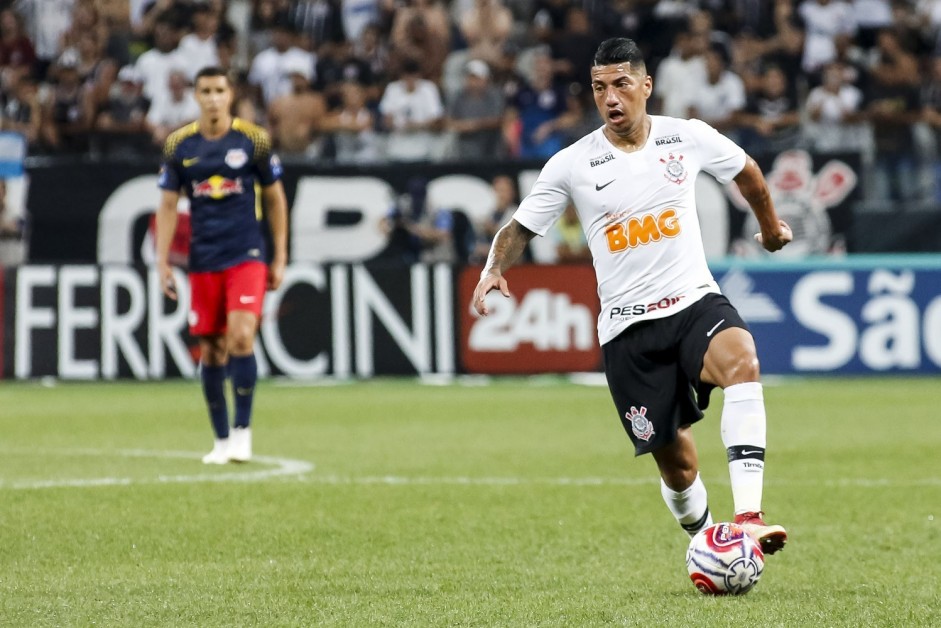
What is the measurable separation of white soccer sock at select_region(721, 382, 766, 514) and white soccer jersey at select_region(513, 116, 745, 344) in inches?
20.3

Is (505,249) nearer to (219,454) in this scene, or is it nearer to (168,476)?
(168,476)

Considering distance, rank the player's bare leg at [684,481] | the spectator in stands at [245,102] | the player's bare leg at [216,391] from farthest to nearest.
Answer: the spectator in stands at [245,102] → the player's bare leg at [216,391] → the player's bare leg at [684,481]

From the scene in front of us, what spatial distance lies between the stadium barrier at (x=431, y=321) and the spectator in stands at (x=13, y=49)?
4.47 metres

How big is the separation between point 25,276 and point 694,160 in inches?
486

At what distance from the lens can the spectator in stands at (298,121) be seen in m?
19.3

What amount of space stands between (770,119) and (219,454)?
10766 millimetres

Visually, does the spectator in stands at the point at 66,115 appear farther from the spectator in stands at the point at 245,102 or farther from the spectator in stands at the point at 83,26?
the spectator in stands at the point at 245,102

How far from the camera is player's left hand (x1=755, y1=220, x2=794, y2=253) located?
21.7 feet

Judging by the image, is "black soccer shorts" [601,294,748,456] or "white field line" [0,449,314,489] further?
"white field line" [0,449,314,489]

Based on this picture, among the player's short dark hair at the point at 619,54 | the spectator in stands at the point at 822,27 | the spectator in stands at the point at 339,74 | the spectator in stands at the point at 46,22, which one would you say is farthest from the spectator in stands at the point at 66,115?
the player's short dark hair at the point at 619,54

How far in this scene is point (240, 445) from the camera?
410 inches

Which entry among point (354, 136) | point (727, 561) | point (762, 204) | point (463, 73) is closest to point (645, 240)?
point (762, 204)

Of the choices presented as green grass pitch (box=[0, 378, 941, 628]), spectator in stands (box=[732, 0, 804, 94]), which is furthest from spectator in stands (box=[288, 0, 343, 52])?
green grass pitch (box=[0, 378, 941, 628])

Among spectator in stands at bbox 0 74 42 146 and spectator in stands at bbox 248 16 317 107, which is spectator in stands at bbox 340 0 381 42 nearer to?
spectator in stands at bbox 248 16 317 107
